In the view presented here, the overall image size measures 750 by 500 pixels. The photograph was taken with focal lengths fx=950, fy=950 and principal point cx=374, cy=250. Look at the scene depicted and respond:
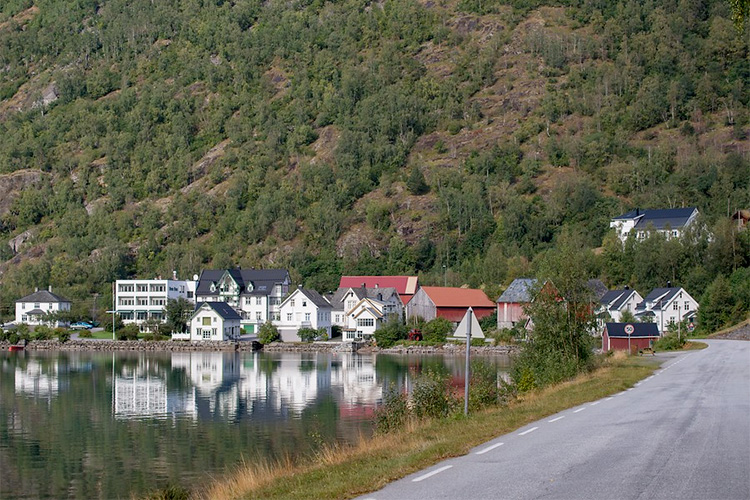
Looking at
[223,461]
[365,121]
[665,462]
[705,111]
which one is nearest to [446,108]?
[365,121]

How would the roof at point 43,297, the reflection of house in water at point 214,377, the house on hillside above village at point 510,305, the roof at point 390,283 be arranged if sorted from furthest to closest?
1. the roof at point 43,297
2. the roof at point 390,283
3. the house on hillside above village at point 510,305
4. the reflection of house in water at point 214,377

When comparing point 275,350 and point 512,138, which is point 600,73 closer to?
point 512,138

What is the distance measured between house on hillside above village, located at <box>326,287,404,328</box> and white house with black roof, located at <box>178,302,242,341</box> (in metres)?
13.4

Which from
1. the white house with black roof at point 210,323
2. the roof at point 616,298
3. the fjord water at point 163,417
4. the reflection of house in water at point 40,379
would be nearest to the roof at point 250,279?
the white house with black roof at point 210,323

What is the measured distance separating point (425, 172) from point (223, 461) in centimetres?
14213

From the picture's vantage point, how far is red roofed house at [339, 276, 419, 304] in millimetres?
121125

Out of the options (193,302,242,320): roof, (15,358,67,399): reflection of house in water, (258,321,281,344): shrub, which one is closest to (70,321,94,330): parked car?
(193,302,242,320): roof

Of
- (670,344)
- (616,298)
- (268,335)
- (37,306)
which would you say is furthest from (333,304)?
(670,344)

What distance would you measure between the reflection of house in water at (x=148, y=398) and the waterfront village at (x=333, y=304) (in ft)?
134

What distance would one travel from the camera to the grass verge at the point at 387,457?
15.5m

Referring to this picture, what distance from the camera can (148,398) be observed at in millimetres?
Answer: 49969

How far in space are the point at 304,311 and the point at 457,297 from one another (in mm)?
18219

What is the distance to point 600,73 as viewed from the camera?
19050 centimetres

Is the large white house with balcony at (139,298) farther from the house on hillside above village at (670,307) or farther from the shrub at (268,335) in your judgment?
the house on hillside above village at (670,307)
